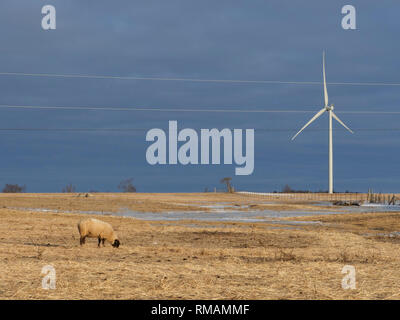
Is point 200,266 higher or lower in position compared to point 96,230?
lower

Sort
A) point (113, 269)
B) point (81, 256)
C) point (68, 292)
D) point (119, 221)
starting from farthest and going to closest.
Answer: point (119, 221) → point (81, 256) → point (113, 269) → point (68, 292)

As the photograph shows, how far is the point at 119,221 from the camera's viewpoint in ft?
114

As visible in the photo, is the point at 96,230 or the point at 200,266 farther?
the point at 96,230

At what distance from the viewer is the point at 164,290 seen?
35.6 feet

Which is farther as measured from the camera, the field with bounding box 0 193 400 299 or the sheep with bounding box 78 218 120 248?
the sheep with bounding box 78 218 120 248

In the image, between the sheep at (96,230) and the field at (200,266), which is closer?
the field at (200,266)

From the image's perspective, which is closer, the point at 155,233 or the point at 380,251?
the point at 380,251
